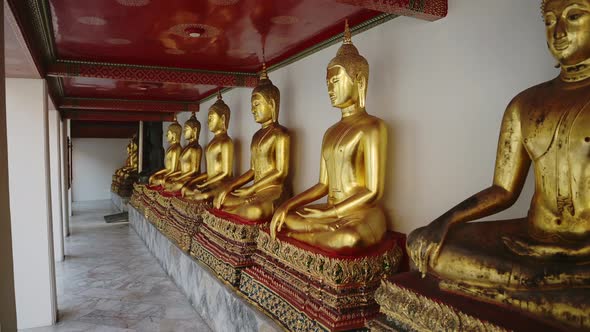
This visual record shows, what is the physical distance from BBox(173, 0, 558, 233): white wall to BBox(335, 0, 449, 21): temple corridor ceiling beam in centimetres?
6

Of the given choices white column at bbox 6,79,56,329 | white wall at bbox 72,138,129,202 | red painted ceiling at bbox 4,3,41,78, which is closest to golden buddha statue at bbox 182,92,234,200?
white column at bbox 6,79,56,329

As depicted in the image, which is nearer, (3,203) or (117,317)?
(3,203)

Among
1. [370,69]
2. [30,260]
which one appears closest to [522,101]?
[370,69]

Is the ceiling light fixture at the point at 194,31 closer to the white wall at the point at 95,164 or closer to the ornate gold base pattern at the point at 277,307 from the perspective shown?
the ornate gold base pattern at the point at 277,307

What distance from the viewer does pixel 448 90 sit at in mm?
2311

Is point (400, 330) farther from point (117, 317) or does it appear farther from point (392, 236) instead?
point (117, 317)

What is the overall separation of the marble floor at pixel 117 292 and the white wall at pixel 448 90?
205cm

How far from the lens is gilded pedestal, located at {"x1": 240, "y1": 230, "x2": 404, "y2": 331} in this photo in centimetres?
210

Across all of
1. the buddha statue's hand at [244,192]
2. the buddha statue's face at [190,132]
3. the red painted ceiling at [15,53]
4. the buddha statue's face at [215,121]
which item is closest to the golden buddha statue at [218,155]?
the buddha statue's face at [215,121]

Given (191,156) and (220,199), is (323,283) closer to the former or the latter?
(220,199)

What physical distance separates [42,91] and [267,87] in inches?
73.2

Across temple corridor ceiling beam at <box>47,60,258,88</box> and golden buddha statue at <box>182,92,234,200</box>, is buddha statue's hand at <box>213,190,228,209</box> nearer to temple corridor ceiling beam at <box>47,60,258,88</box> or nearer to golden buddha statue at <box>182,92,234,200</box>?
golden buddha statue at <box>182,92,234,200</box>

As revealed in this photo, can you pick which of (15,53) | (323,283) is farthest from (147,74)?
(323,283)

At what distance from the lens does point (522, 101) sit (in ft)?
5.35
